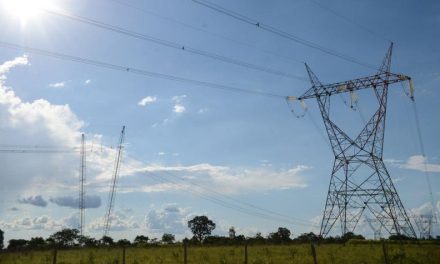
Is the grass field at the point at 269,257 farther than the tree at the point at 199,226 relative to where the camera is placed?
No

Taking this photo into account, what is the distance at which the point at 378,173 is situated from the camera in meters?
58.5

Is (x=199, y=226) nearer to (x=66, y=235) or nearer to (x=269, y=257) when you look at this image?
(x=66, y=235)

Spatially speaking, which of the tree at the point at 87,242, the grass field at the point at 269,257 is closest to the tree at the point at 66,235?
the tree at the point at 87,242

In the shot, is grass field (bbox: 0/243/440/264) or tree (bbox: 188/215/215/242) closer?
grass field (bbox: 0/243/440/264)

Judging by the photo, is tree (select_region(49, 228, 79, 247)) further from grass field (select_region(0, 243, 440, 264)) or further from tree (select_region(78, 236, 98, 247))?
grass field (select_region(0, 243, 440, 264))

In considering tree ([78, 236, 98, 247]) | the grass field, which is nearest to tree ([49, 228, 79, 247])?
tree ([78, 236, 98, 247])

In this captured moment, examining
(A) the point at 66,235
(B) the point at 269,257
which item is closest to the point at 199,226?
(A) the point at 66,235

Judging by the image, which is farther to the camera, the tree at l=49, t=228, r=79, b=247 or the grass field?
the tree at l=49, t=228, r=79, b=247

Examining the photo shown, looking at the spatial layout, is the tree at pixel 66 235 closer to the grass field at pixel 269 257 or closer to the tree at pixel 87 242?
the tree at pixel 87 242

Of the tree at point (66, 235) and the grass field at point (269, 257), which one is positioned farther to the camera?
the tree at point (66, 235)

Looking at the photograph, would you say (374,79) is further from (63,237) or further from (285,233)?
(63,237)

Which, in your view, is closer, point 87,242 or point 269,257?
point 269,257

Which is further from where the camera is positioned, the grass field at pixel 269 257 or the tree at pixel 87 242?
the tree at pixel 87 242

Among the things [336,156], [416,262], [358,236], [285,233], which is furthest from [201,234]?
[416,262]
